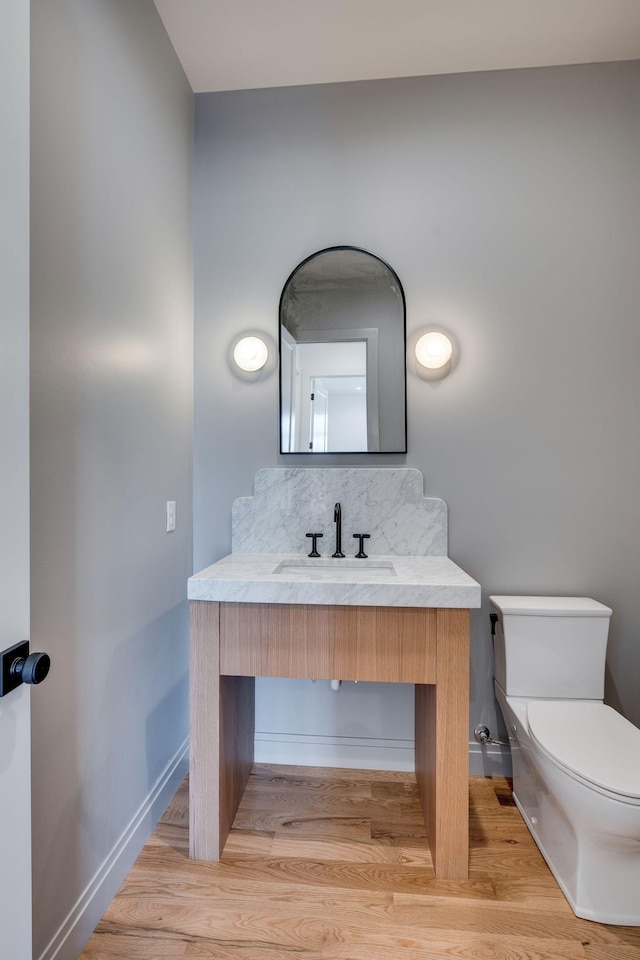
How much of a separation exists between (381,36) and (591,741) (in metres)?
2.49

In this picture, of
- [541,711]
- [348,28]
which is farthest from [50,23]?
[541,711]

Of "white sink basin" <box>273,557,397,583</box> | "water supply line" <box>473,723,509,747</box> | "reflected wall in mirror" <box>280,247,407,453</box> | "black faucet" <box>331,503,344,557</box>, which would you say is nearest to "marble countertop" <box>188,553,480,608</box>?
"white sink basin" <box>273,557,397,583</box>

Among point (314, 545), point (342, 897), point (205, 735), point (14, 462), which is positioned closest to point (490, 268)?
point (314, 545)

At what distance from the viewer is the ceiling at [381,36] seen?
167 cm

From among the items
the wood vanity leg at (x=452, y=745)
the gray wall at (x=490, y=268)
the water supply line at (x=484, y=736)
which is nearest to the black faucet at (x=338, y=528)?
the gray wall at (x=490, y=268)

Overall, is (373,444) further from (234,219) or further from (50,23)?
(50,23)

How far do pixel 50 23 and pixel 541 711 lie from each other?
7.54ft

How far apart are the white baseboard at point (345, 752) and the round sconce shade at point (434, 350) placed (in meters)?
1.55

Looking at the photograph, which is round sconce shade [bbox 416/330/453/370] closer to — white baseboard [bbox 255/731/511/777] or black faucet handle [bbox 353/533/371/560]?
black faucet handle [bbox 353/533/371/560]

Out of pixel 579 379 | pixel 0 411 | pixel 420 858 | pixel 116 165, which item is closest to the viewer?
pixel 0 411

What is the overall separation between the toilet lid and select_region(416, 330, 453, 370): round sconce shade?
4.23 feet

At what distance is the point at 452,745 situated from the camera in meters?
1.45

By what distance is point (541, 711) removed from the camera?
1.56 meters

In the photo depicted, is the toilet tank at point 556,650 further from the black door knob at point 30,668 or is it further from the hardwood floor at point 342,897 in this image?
the black door knob at point 30,668
